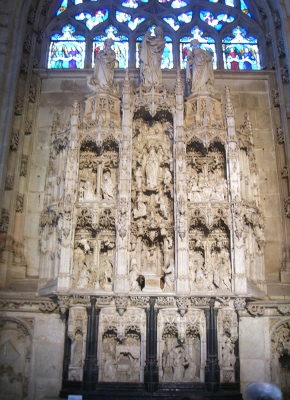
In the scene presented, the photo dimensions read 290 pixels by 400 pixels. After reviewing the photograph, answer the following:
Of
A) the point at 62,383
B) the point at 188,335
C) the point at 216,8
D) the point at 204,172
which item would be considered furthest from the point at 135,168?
the point at 216,8

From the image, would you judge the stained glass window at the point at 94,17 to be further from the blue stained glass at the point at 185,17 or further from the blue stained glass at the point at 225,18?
the blue stained glass at the point at 225,18

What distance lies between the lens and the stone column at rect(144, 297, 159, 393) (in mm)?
10805

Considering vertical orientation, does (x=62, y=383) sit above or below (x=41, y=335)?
below

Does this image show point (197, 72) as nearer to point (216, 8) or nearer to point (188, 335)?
point (216, 8)

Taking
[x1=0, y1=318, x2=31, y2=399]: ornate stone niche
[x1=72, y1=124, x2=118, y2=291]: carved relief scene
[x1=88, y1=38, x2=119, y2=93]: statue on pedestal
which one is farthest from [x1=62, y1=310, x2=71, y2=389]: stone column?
[x1=88, y1=38, x2=119, y2=93]: statue on pedestal

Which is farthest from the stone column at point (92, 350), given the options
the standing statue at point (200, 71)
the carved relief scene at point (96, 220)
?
the standing statue at point (200, 71)

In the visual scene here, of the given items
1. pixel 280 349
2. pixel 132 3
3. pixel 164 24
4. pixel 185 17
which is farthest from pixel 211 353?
pixel 132 3

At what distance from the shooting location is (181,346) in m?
11.2

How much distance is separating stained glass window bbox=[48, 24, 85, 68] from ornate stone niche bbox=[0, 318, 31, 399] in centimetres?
765

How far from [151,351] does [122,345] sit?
26.4 inches

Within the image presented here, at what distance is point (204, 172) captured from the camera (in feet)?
42.3

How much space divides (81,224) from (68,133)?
2330mm

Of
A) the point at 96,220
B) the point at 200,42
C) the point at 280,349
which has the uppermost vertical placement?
the point at 200,42

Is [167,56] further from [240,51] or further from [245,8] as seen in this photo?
[245,8]
